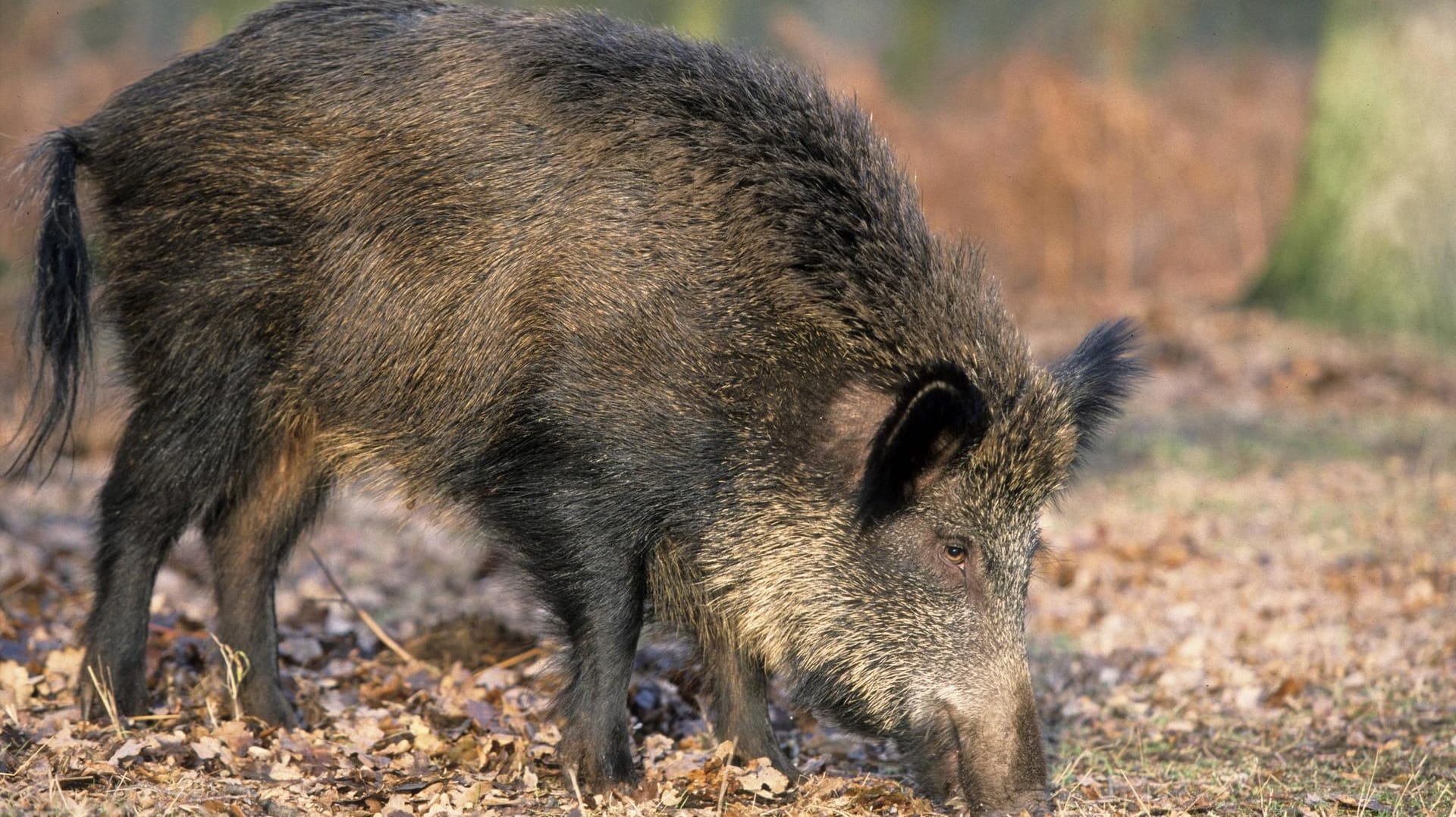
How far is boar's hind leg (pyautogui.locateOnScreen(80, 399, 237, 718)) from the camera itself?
452 cm

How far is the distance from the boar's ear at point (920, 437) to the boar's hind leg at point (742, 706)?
2.33ft

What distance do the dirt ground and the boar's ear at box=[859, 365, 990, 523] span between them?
2.50ft

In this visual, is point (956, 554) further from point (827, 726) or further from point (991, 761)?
point (827, 726)

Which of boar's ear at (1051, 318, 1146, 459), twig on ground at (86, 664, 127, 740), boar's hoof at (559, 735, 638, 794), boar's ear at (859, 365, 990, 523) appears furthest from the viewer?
boar's ear at (1051, 318, 1146, 459)

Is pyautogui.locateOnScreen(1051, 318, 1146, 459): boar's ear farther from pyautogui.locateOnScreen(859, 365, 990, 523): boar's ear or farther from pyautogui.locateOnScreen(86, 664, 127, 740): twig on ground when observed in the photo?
pyautogui.locateOnScreen(86, 664, 127, 740): twig on ground

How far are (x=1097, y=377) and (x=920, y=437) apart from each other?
31.5 inches

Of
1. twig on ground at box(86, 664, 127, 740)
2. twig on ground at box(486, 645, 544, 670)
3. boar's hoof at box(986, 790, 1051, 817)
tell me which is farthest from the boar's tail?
Result: boar's hoof at box(986, 790, 1051, 817)

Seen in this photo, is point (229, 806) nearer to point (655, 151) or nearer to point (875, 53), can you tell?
point (655, 151)

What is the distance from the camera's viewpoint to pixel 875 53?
24.3m

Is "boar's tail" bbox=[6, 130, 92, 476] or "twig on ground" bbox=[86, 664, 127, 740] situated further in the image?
"boar's tail" bbox=[6, 130, 92, 476]

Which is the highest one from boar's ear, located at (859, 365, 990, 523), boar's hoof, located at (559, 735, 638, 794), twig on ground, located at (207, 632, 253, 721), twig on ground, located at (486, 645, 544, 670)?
boar's ear, located at (859, 365, 990, 523)

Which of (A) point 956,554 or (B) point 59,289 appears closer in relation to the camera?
(A) point 956,554

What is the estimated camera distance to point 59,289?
14.7ft

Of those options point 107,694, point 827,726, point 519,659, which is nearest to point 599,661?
point 519,659
